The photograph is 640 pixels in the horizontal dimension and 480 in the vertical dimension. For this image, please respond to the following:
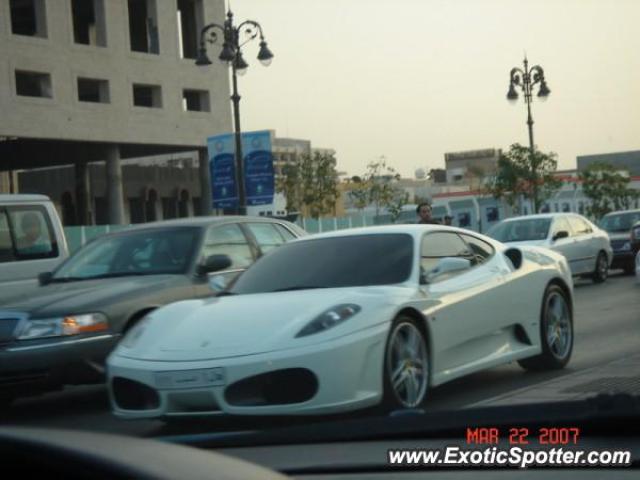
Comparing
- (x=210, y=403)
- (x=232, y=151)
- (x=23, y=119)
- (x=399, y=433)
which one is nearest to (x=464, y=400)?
(x=210, y=403)

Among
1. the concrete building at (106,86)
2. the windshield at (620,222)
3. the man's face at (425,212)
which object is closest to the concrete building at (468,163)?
the concrete building at (106,86)

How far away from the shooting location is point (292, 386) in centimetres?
648

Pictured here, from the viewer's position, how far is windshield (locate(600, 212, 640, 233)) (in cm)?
2742

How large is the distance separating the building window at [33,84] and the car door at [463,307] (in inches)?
1307

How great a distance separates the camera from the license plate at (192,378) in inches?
254

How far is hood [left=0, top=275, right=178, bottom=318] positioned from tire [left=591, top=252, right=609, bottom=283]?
15.5 meters

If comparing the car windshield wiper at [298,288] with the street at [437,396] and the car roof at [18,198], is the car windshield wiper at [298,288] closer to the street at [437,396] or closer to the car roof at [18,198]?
the street at [437,396]

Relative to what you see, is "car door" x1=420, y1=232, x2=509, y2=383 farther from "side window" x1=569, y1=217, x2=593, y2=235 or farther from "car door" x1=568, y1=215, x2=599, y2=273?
"side window" x1=569, y1=217, x2=593, y2=235

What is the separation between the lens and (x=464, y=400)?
771 centimetres

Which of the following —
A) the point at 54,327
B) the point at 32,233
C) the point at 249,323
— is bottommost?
the point at 54,327

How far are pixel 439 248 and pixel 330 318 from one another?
1.75 m

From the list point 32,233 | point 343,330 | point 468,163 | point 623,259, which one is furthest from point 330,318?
point 468,163

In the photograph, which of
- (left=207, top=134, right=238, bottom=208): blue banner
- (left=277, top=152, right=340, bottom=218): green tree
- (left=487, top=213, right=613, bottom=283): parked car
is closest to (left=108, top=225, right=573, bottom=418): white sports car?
(left=487, top=213, right=613, bottom=283): parked car

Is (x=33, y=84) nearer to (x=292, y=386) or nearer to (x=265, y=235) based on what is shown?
(x=265, y=235)
